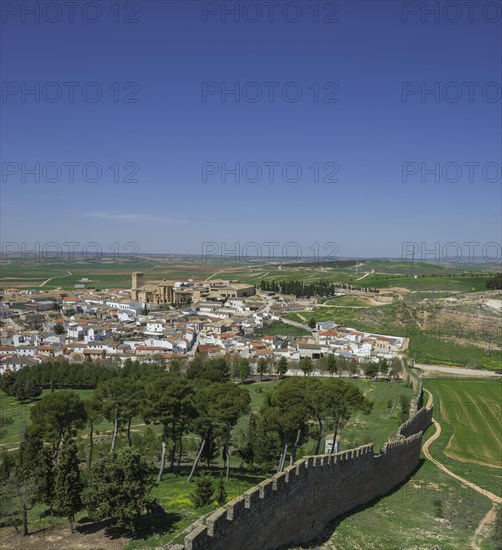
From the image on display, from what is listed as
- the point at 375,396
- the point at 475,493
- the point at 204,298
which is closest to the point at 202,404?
the point at 475,493

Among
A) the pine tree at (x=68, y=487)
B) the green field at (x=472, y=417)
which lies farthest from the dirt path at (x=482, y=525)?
the pine tree at (x=68, y=487)

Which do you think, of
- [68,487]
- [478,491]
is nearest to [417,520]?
[478,491]

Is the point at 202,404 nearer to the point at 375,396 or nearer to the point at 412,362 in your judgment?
the point at 375,396

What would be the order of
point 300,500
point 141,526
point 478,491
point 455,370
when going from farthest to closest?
point 455,370 → point 478,491 → point 141,526 → point 300,500

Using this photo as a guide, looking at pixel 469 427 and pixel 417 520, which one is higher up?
pixel 417 520

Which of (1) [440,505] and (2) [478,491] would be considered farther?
(2) [478,491]

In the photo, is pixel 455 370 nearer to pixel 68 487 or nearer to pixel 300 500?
pixel 300 500
